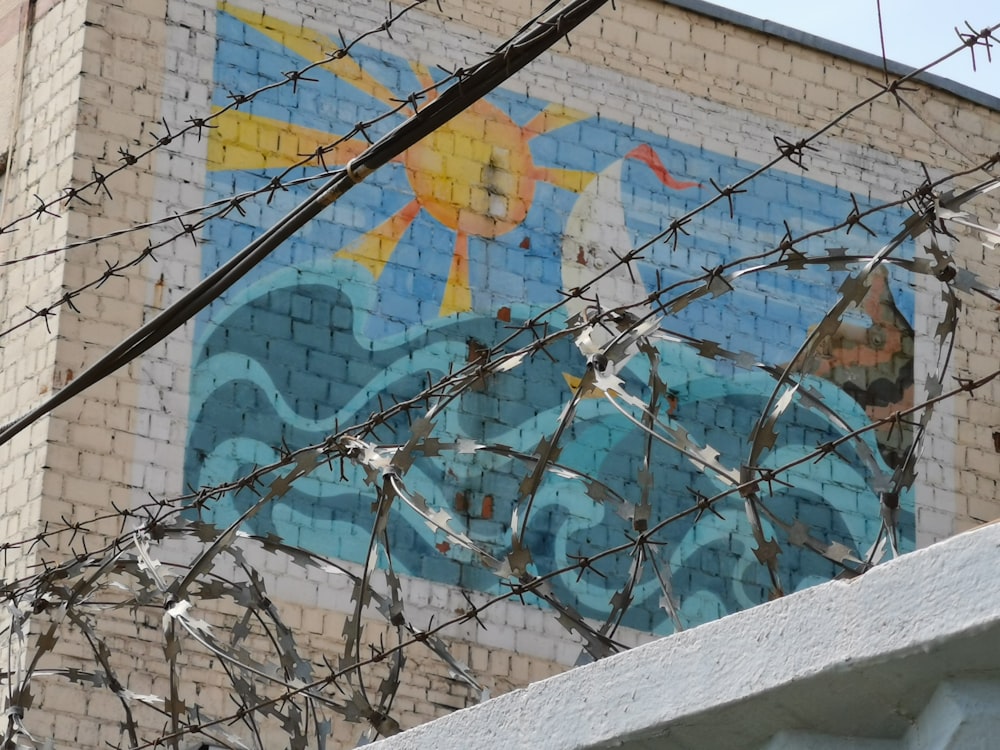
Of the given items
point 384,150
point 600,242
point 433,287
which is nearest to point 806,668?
point 384,150

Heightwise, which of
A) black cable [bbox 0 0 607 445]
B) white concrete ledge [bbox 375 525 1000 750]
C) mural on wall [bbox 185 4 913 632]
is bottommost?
white concrete ledge [bbox 375 525 1000 750]

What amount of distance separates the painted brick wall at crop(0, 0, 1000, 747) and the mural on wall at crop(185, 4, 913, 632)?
0.06 feet

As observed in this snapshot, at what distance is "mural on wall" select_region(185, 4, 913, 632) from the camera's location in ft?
40.8

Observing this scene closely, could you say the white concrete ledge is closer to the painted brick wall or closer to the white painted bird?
the painted brick wall

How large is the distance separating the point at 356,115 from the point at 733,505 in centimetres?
351

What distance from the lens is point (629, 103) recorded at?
14.2m

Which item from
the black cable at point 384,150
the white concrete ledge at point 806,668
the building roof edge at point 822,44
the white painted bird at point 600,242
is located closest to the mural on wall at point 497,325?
the white painted bird at point 600,242

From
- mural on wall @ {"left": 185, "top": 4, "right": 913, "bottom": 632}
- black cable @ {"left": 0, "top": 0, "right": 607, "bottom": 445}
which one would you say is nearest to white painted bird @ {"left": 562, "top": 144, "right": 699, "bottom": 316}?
mural on wall @ {"left": 185, "top": 4, "right": 913, "bottom": 632}

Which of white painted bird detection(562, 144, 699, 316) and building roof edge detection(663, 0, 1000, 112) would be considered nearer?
white painted bird detection(562, 144, 699, 316)

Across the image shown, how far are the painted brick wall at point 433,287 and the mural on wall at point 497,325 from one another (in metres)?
0.02

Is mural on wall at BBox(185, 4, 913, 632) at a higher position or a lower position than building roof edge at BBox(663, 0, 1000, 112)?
lower

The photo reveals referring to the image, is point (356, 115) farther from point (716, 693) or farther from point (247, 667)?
point (716, 693)

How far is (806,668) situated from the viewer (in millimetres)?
4191

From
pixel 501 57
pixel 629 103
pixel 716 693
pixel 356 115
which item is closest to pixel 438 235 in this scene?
pixel 356 115
